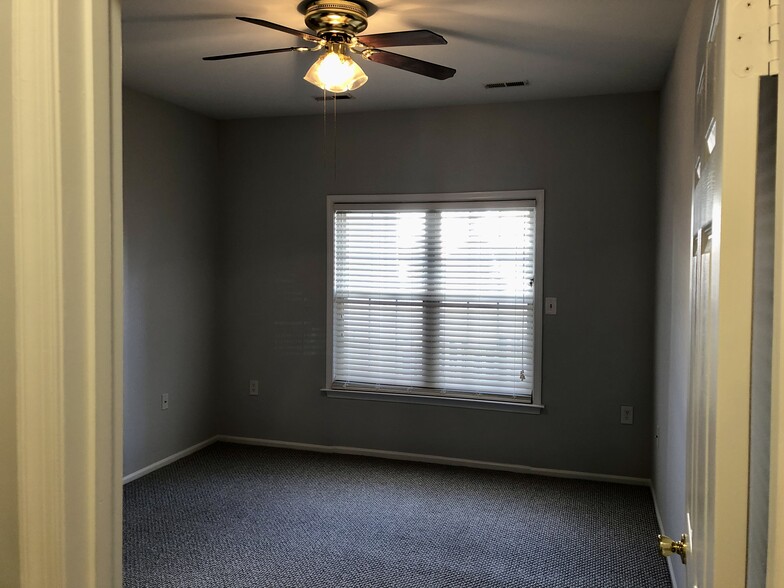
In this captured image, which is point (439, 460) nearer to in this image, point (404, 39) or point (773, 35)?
point (404, 39)

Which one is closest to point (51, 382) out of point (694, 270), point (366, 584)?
point (694, 270)

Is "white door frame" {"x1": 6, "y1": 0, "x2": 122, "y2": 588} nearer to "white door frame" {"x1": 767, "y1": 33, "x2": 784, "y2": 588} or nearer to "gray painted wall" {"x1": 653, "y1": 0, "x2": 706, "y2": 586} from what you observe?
"white door frame" {"x1": 767, "y1": 33, "x2": 784, "y2": 588}

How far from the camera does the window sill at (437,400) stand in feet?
14.6

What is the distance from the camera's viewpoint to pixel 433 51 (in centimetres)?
335

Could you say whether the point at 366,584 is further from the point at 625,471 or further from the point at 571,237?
the point at 571,237

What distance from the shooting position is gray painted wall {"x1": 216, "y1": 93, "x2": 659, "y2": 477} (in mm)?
4219

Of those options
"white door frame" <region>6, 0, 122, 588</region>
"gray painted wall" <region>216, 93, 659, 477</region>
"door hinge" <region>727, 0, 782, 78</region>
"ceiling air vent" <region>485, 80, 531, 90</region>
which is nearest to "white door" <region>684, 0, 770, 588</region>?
"door hinge" <region>727, 0, 782, 78</region>

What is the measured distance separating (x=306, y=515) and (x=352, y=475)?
0.74 m

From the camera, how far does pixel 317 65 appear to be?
2658 mm

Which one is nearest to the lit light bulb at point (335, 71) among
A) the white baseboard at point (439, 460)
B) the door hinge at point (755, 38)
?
the door hinge at point (755, 38)

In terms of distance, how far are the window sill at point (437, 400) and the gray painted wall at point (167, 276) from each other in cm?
103

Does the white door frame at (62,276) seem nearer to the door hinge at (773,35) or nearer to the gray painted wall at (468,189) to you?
the door hinge at (773,35)

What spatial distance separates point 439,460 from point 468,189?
6.43ft

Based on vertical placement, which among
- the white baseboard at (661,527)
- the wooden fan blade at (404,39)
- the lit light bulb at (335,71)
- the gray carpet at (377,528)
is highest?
the wooden fan blade at (404,39)
